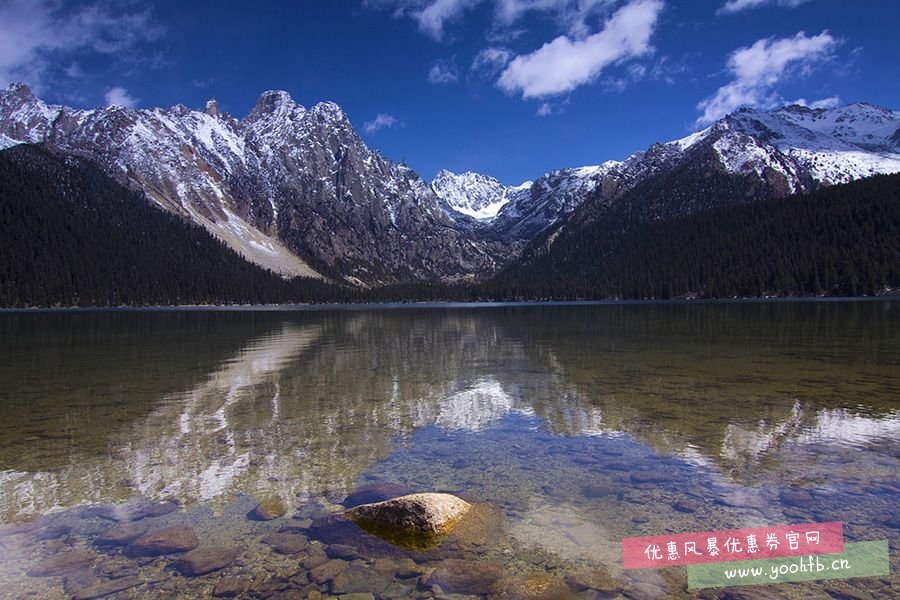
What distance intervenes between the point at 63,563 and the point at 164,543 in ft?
5.53

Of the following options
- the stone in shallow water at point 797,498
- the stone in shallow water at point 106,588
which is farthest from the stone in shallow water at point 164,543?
the stone in shallow water at point 797,498

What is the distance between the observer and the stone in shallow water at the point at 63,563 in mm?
9586

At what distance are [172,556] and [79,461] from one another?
853cm

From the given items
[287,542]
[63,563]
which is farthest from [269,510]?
[63,563]

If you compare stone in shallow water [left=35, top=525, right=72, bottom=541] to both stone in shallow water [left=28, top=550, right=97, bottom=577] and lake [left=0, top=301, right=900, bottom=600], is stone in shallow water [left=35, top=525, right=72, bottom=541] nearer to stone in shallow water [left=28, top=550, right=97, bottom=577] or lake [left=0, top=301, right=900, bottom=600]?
lake [left=0, top=301, right=900, bottom=600]

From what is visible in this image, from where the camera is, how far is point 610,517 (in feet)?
38.3

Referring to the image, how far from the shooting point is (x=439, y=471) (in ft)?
50.1

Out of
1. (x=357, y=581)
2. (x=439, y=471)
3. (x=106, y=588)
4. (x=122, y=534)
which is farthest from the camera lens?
(x=439, y=471)

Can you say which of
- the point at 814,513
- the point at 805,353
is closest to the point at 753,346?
the point at 805,353

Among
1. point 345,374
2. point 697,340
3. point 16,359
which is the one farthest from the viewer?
point 697,340

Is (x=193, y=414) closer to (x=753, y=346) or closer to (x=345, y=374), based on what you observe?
(x=345, y=374)

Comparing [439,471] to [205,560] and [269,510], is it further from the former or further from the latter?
[205,560]

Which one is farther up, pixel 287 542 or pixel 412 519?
pixel 412 519

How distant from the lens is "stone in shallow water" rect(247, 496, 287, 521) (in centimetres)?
1202
